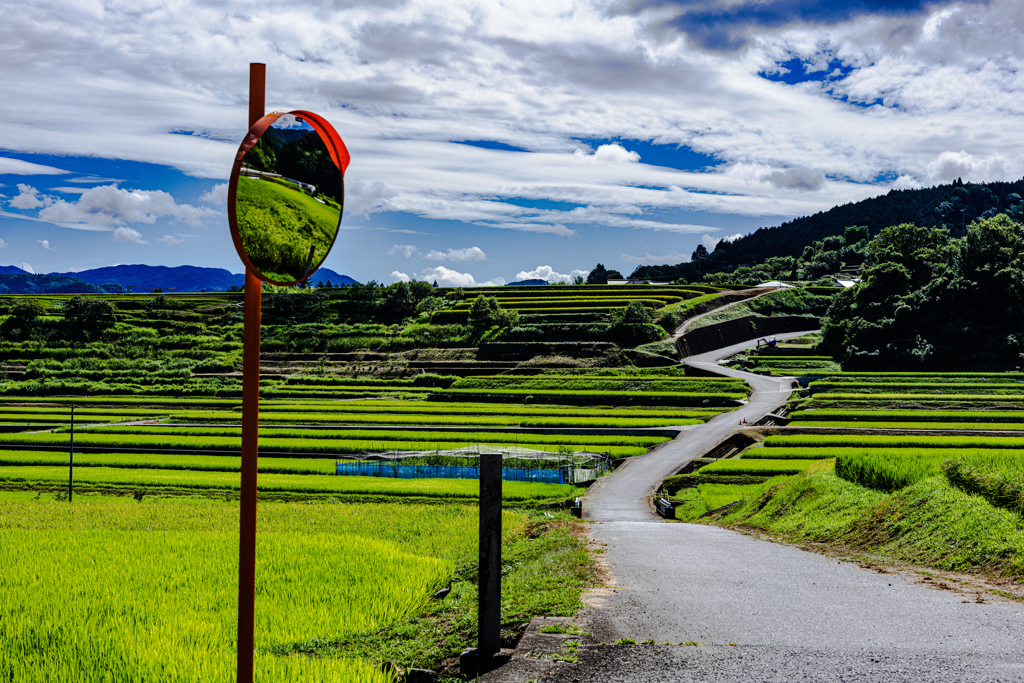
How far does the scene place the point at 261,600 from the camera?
10180mm

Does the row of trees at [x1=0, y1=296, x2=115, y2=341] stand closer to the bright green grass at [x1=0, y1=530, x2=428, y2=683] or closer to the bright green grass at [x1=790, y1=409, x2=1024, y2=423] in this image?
the bright green grass at [x1=790, y1=409, x2=1024, y2=423]

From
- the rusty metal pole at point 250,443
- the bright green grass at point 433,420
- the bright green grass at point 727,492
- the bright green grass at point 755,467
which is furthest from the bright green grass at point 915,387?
the rusty metal pole at point 250,443

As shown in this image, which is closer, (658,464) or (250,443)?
(250,443)

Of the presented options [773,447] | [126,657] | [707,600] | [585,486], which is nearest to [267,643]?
[126,657]

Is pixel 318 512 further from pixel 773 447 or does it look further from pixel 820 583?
pixel 773 447

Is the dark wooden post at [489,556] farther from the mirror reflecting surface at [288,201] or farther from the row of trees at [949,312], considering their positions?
the row of trees at [949,312]

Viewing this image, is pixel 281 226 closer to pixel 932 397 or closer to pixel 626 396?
pixel 626 396

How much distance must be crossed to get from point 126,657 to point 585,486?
26835 millimetres

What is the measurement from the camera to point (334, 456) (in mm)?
40281

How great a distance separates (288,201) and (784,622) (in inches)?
317

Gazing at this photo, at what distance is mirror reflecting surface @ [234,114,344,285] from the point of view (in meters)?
3.91

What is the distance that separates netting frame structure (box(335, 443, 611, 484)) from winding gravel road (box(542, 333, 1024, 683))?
66.8ft

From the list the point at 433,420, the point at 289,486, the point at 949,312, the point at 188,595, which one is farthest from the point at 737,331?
the point at 188,595

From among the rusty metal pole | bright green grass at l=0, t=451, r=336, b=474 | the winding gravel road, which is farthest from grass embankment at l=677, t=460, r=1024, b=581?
bright green grass at l=0, t=451, r=336, b=474
